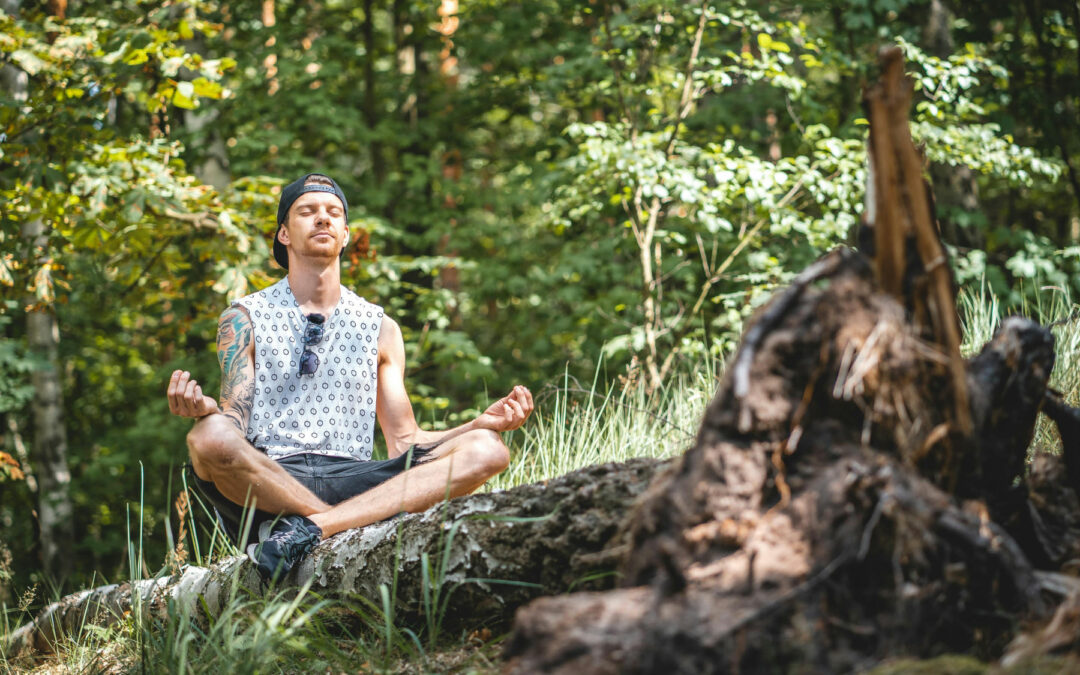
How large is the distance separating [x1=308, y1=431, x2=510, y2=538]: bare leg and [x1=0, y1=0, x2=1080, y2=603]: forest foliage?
2.50ft

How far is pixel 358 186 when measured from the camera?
8711mm

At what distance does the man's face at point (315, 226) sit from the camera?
349 centimetres

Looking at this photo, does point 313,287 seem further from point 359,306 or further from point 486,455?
point 486,455

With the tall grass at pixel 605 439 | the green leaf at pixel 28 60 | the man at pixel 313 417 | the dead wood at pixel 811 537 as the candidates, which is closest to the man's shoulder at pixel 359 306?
the man at pixel 313 417

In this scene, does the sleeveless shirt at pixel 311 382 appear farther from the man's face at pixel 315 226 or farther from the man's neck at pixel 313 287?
the man's face at pixel 315 226

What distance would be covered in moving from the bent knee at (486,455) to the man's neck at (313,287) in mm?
1089

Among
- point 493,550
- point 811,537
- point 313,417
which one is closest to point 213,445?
point 313,417

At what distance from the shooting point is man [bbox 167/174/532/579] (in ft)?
8.70

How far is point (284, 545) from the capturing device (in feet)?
8.09

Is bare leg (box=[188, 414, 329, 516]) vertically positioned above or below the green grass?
above

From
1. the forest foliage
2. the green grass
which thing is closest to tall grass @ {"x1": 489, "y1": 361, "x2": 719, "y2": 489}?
the green grass

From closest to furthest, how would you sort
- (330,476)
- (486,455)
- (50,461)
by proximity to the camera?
(486,455), (330,476), (50,461)

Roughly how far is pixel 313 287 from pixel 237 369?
0.54m

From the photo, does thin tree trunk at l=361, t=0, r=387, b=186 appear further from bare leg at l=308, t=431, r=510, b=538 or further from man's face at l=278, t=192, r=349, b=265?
bare leg at l=308, t=431, r=510, b=538
